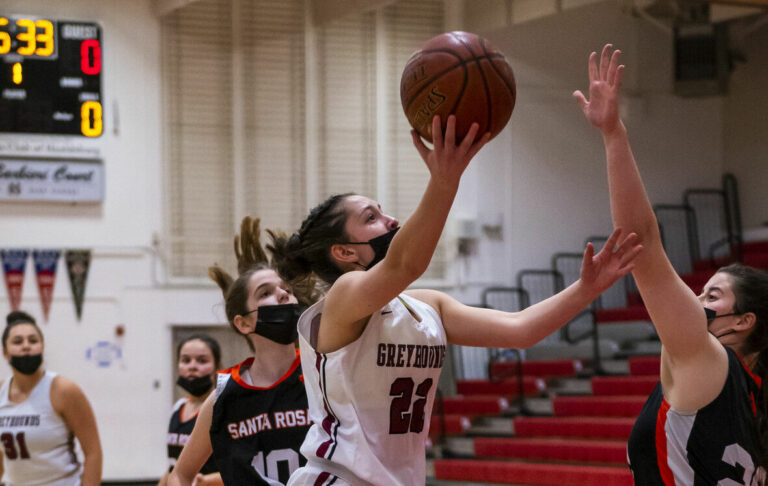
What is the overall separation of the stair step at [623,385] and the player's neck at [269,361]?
583 cm

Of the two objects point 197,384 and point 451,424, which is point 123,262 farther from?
point 197,384

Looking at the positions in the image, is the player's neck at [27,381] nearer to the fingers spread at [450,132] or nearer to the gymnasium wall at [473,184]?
the fingers spread at [450,132]

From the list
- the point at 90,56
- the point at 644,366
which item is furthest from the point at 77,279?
the point at 644,366

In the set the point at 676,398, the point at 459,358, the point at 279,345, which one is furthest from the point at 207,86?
the point at 676,398

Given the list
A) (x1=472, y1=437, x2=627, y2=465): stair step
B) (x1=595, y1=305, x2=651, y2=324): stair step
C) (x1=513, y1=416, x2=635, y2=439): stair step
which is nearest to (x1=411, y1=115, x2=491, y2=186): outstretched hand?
(x1=472, y1=437, x2=627, y2=465): stair step

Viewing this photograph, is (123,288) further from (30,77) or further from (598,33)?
(598,33)

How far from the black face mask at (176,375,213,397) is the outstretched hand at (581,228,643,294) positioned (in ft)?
9.37

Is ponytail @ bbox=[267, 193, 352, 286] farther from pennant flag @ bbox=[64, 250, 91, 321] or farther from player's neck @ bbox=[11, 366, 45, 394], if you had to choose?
pennant flag @ bbox=[64, 250, 91, 321]

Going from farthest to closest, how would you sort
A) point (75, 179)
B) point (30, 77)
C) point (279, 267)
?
point (75, 179), point (30, 77), point (279, 267)

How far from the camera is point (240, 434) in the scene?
11.4ft

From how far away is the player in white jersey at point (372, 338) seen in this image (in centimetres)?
248

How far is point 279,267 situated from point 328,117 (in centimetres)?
816

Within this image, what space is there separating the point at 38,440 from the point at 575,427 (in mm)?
5150

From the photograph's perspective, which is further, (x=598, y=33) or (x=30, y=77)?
(x=598, y=33)
